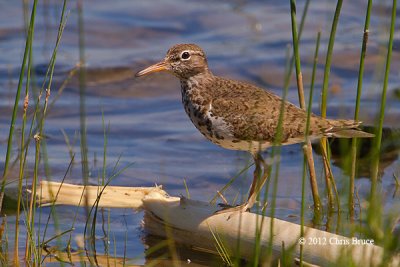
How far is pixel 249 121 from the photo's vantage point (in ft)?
20.7

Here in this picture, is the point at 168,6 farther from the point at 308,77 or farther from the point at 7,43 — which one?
the point at 308,77

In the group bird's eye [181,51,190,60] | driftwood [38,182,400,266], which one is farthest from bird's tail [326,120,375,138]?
bird's eye [181,51,190,60]

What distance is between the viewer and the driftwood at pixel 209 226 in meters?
5.35

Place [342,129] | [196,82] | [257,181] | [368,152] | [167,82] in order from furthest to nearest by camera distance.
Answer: [167,82] → [368,152] → [196,82] → [257,181] → [342,129]

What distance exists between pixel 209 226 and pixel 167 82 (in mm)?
4987

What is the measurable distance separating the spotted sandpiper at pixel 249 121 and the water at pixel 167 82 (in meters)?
0.44

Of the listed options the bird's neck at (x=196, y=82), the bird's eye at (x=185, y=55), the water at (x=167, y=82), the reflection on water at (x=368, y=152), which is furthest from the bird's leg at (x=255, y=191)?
the reflection on water at (x=368, y=152)

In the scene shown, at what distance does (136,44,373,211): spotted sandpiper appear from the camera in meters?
6.23

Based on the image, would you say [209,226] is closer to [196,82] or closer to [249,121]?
[249,121]

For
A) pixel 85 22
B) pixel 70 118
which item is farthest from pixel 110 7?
pixel 70 118

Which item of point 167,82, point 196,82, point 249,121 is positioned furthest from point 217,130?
point 167,82

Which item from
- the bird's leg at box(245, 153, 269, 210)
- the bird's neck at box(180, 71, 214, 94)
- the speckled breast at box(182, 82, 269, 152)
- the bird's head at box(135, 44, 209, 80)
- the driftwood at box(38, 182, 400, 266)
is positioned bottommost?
the driftwood at box(38, 182, 400, 266)

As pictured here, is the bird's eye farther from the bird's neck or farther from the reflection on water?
the reflection on water

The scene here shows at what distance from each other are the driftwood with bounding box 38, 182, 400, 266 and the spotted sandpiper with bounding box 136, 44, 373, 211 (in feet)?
0.92
